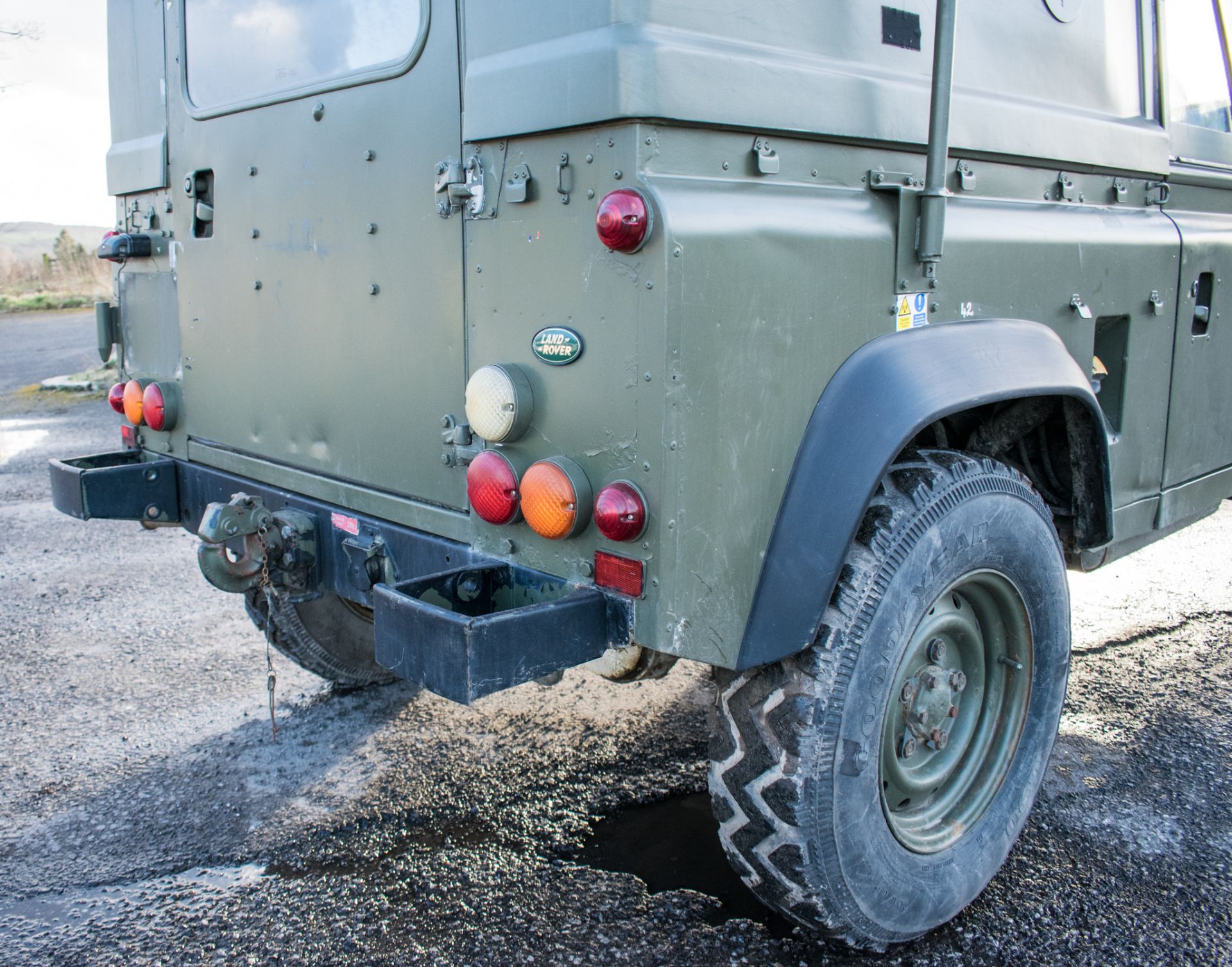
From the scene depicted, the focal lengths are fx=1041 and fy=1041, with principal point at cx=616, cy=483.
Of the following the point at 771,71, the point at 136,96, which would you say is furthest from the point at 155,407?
the point at 771,71

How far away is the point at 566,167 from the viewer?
2020 mm

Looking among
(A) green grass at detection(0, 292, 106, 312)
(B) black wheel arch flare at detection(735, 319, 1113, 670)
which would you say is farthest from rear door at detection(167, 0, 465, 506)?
(A) green grass at detection(0, 292, 106, 312)

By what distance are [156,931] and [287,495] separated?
3.84 ft

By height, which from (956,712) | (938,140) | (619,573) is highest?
(938,140)

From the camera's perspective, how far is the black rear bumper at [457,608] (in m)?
1.99

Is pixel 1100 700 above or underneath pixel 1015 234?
underneath

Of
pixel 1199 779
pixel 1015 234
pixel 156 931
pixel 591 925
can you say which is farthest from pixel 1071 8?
pixel 156 931

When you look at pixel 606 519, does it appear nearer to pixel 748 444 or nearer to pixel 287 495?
pixel 748 444

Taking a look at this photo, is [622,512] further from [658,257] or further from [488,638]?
[658,257]

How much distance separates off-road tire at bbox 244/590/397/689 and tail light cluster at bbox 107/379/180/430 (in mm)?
657

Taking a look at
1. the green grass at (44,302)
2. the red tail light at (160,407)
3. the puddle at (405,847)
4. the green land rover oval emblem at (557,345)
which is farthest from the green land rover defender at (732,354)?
the green grass at (44,302)

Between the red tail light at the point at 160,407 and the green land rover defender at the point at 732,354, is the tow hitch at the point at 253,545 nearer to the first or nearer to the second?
the green land rover defender at the point at 732,354

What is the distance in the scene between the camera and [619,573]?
6.73ft

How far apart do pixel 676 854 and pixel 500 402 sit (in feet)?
4.82
